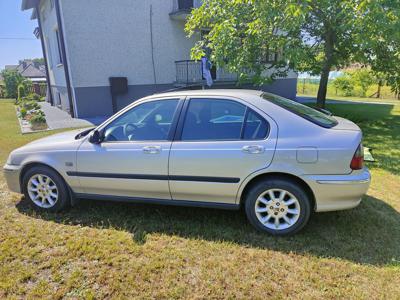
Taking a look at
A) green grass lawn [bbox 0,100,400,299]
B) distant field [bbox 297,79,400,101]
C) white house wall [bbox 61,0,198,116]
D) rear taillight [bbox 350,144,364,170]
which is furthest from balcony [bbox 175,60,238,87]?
distant field [bbox 297,79,400,101]

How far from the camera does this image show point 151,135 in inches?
137

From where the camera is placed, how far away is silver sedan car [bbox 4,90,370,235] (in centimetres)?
299

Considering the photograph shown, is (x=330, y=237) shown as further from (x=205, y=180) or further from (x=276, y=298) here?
(x=205, y=180)

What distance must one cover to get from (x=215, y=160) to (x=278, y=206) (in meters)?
0.83

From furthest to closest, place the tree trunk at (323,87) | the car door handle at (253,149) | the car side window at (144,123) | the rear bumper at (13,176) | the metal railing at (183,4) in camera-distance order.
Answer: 1. the metal railing at (183,4)
2. the tree trunk at (323,87)
3. the rear bumper at (13,176)
4. the car side window at (144,123)
5. the car door handle at (253,149)

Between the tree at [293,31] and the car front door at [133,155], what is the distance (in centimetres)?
407

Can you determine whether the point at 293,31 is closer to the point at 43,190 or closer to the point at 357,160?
the point at 357,160

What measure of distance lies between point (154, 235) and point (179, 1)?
1233 centimetres

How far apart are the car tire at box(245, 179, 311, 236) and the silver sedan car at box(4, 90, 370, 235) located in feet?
0.03

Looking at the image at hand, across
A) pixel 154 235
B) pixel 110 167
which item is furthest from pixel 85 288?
pixel 110 167

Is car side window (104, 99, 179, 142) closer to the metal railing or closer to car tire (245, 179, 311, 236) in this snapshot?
car tire (245, 179, 311, 236)

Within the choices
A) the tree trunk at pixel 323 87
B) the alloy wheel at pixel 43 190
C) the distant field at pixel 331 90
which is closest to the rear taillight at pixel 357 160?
the alloy wheel at pixel 43 190

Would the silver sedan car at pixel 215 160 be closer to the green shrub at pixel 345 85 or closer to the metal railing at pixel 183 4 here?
the metal railing at pixel 183 4

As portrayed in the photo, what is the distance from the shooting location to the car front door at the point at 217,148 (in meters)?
3.09
